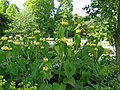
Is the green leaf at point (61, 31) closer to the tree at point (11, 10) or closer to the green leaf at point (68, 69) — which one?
the green leaf at point (68, 69)

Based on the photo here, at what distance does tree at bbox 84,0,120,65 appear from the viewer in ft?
21.6

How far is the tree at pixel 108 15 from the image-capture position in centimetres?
658

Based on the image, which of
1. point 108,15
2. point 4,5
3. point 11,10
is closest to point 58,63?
point 108,15

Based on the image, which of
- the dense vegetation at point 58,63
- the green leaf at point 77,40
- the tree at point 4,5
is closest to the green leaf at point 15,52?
the dense vegetation at point 58,63

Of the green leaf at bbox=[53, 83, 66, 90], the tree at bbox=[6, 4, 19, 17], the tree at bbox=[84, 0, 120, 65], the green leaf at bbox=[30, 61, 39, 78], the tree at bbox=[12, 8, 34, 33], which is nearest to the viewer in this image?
the green leaf at bbox=[53, 83, 66, 90]

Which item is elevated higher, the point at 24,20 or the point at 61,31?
the point at 24,20

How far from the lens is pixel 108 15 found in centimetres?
671

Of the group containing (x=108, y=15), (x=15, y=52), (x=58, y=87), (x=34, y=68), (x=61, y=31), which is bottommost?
(x=58, y=87)

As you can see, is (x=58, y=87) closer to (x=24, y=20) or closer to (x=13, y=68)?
(x=13, y=68)

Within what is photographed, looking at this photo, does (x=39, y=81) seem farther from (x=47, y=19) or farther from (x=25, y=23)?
(x=25, y=23)

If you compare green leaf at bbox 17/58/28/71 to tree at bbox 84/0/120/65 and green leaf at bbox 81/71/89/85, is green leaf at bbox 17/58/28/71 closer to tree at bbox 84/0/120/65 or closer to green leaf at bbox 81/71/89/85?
green leaf at bbox 81/71/89/85

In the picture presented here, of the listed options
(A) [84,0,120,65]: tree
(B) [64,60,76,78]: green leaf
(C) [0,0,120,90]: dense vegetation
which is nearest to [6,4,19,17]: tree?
(A) [84,0,120,65]: tree

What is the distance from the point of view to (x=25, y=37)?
9.50 ft

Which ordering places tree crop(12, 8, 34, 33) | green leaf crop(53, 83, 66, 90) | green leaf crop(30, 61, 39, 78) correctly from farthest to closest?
tree crop(12, 8, 34, 33) → green leaf crop(30, 61, 39, 78) → green leaf crop(53, 83, 66, 90)
